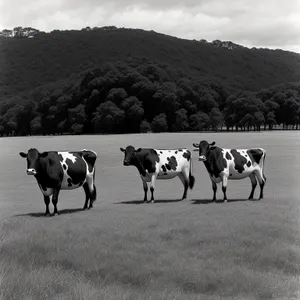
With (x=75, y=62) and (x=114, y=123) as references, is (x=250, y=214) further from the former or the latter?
(x=114, y=123)

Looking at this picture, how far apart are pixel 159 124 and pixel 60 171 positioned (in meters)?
70.7

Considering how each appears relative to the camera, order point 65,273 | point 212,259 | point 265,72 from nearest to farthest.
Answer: point 65,273 < point 212,259 < point 265,72

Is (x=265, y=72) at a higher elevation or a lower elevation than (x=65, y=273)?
higher

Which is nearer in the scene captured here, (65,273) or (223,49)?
(65,273)

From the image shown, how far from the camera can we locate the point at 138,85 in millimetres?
84375

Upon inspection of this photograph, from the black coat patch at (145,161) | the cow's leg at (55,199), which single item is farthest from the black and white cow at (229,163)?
the cow's leg at (55,199)

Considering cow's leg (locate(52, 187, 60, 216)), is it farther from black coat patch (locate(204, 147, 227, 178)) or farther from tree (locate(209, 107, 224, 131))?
tree (locate(209, 107, 224, 131))

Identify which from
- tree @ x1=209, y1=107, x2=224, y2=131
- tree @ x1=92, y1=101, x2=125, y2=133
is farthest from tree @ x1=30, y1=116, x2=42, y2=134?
tree @ x1=209, y1=107, x2=224, y2=131

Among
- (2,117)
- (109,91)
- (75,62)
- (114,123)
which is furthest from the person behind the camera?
(2,117)

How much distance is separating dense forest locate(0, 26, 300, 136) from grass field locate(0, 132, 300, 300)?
1897 cm

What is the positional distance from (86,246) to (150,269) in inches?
82.4

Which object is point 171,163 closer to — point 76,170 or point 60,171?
point 76,170

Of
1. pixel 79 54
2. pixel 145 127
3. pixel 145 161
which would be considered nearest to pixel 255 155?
pixel 145 161

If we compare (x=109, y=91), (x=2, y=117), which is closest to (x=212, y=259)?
(x=109, y=91)
